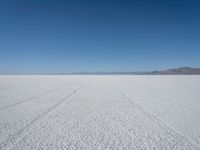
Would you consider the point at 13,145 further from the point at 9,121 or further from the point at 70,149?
the point at 9,121

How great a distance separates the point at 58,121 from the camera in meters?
4.48

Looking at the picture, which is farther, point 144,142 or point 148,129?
point 148,129

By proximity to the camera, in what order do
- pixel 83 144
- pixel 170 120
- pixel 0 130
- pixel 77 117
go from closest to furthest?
pixel 83 144 → pixel 0 130 → pixel 170 120 → pixel 77 117

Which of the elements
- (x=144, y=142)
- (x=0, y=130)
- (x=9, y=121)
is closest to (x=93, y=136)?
(x=144, y=142)

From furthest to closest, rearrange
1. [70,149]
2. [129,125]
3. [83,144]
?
1. [129,125]
2. [83,144]
3. [70,149]

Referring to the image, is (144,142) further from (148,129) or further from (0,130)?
(0,130)

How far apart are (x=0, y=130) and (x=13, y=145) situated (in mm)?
1069

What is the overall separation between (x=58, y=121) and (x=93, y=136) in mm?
1400

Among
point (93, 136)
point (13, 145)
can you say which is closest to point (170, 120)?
point (93, 136)

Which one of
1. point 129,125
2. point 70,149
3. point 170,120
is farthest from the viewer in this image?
point 170,120

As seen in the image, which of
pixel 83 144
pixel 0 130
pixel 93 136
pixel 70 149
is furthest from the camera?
pixel 0 130

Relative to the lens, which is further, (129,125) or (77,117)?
(77,117)

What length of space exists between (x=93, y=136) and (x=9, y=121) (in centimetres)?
255

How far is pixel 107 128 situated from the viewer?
4.01 meters
